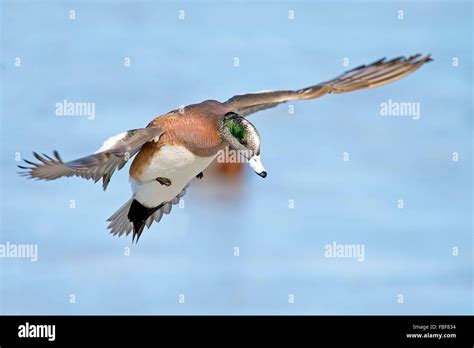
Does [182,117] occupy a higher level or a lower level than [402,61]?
lower

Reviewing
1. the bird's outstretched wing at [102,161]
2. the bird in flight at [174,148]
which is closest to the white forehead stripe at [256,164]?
the bird in flight at [174,148]

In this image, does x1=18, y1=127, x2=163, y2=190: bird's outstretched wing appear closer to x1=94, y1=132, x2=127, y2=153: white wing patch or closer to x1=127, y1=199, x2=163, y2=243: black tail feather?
x1=94, y1=132, x2=127, y2=153: white wing patch

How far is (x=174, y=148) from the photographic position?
905 cm

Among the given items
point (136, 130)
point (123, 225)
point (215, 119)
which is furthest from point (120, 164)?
point (123, 225)

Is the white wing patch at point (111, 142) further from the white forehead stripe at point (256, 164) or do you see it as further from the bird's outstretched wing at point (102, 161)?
the white forehead stripe at point (256, 164)

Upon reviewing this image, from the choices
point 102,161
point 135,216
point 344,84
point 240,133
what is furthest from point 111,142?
point 344,84

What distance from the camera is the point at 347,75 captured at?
34.1ft

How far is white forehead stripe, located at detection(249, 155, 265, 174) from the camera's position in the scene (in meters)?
8.73

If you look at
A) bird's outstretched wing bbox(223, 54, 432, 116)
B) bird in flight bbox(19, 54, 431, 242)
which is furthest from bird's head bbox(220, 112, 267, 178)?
bird's outstretched wing bbox(223, 54, 432, 116)

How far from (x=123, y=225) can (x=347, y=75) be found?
2734 millimetres

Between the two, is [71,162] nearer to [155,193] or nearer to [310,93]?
[155,193]

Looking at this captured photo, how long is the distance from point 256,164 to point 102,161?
136 cm

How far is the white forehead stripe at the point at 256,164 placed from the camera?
8.73m

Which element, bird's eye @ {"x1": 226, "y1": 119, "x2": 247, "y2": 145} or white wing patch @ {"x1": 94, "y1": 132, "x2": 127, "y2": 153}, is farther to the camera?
bird's eye @ {"x1": 226, "y1": 119, "x2": 247, "y2": 145}
